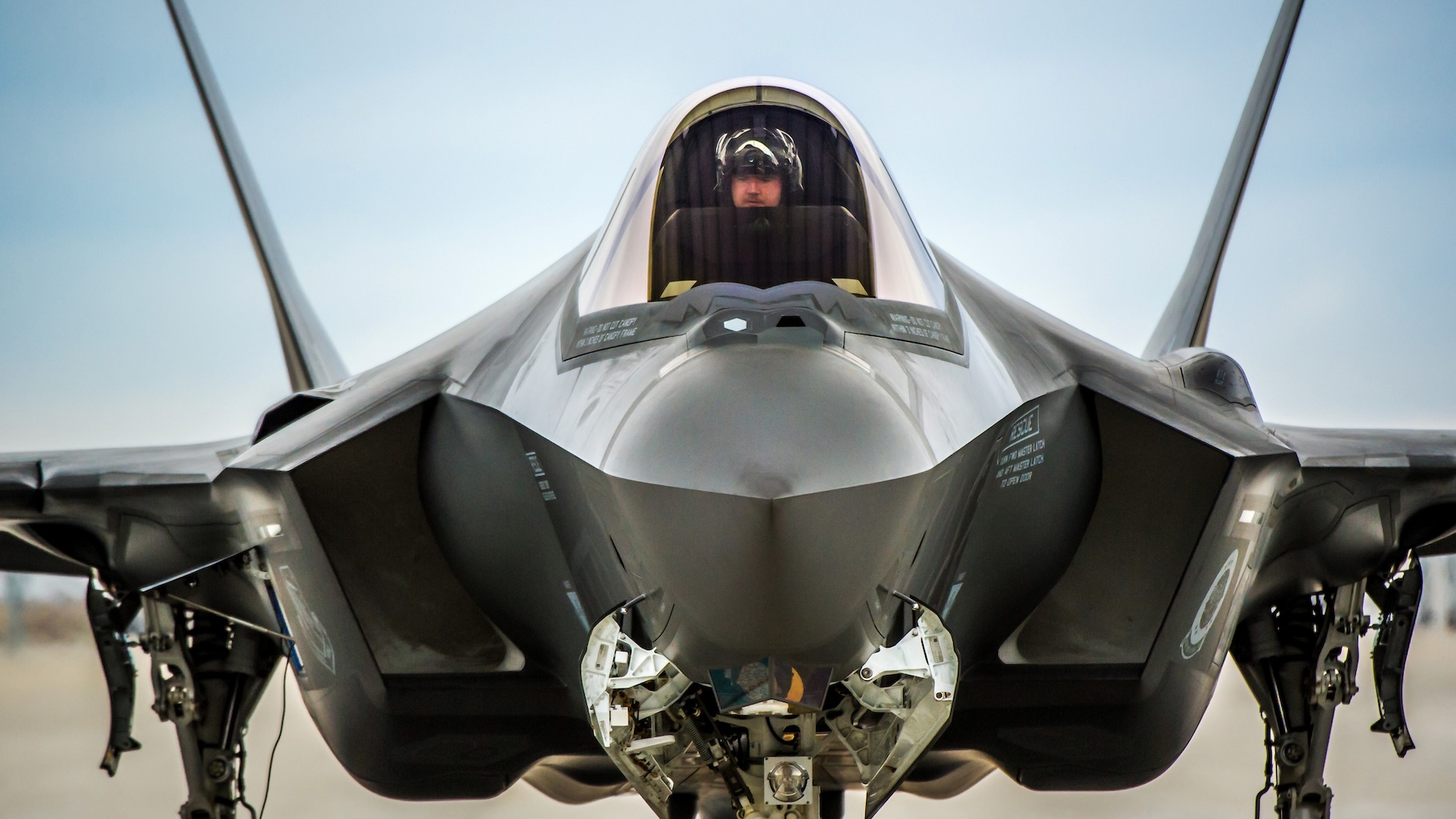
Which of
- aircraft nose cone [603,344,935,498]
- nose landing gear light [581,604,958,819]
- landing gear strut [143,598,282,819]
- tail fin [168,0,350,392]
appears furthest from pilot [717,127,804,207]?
tail fin [168,0,350,392]

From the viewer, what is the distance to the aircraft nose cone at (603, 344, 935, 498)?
183cm

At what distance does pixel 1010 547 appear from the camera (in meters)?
2.92

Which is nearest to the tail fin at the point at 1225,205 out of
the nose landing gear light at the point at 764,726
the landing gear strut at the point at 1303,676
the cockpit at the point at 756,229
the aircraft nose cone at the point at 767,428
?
the landing gear strut at the point at 1303,676

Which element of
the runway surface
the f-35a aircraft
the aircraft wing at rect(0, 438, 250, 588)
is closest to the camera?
the f-35a aircraft

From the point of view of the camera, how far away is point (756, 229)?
113 inches

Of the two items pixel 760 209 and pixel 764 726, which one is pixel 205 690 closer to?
pixel 764 726

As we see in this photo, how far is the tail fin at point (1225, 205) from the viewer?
18.2 feet

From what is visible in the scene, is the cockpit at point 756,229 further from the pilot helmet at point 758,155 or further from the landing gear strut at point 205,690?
the landing gear strut at point 205,690

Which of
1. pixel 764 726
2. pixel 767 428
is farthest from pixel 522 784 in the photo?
pixel 767 428

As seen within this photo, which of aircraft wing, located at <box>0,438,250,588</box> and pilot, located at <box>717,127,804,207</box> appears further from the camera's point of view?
aircraft wing, located at <box>0,438,250,588</box>

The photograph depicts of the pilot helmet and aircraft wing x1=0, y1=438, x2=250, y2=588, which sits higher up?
the pilot helmet

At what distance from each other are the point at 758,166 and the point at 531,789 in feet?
16.4

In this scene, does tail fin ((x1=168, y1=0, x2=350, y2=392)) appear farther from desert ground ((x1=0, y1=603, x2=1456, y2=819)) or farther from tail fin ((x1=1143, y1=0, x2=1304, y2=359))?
tail fin ((x1=1143, y1=0, x2=1304, y2=359))

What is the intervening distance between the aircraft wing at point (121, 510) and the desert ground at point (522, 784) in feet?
11.8
